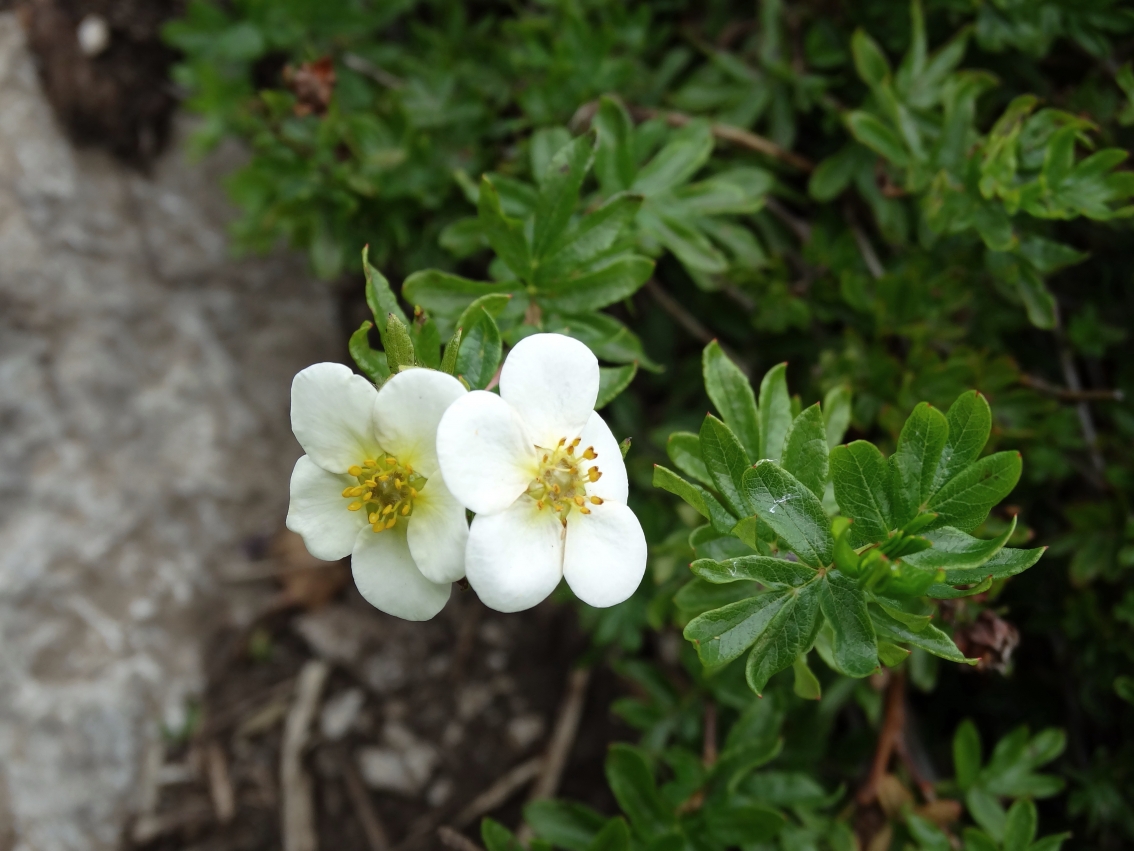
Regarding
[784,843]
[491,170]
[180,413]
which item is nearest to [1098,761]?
[784,843]

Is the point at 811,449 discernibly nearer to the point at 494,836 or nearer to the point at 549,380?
the point at 549,380

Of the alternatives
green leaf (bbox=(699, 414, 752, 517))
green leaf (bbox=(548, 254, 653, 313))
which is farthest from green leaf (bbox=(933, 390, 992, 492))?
green leaf (bbox=(548, 254, 653, 313))

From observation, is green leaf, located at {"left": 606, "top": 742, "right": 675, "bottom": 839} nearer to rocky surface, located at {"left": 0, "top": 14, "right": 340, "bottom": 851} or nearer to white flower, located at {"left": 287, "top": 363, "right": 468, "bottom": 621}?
white flower, located at {"left": 287, "top": 363, "right": 468, "bottom": 621}

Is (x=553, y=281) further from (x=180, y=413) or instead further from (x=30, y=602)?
(x=30, y=602)

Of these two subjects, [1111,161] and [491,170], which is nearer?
[1111,161]

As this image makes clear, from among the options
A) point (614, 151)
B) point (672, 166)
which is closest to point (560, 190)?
point (614, 151)

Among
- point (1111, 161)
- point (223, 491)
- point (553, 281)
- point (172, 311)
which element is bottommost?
point (223, 491)
